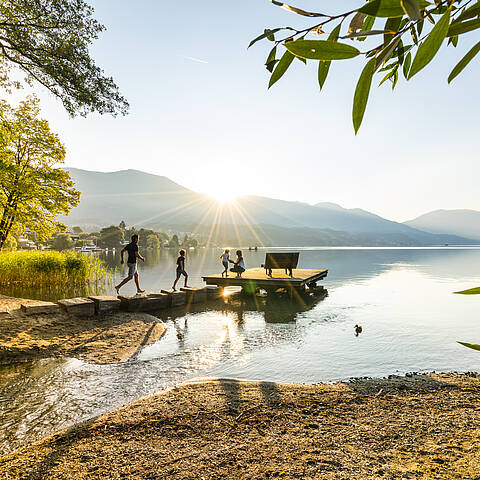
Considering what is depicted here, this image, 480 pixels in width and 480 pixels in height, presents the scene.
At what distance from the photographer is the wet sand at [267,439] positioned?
3.09 m

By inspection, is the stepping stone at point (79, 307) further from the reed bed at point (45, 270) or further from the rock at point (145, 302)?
the reed bed at point (45, 270)

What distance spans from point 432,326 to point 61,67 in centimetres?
1834

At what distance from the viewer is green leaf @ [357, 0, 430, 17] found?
1.00 m

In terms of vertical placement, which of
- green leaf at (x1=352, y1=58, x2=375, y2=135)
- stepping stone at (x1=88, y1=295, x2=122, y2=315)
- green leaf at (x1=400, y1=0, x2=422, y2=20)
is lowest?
stepping stone at (x1=88, y1=295, x2=122, y2=315)

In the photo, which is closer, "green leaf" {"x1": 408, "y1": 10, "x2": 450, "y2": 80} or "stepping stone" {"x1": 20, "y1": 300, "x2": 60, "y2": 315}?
"green leaf" {"x1": 408, "y1": 10, "x2": 450, "y2": 80}

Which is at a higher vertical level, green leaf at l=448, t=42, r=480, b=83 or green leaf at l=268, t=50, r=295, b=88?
green leaf at l=268, t=50, r=295, b=88

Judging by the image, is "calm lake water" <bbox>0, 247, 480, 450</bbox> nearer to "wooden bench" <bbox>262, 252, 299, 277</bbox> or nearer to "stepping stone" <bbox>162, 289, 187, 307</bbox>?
"stepping stone" <bbox>162, 289, 187, 307</bbox>

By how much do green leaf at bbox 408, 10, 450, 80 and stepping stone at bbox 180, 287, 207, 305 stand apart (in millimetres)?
15131

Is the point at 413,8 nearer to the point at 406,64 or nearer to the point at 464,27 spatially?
the point at 464,27

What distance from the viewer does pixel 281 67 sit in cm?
133

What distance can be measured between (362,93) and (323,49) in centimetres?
21

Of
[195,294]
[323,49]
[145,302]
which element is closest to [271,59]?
[323,49]

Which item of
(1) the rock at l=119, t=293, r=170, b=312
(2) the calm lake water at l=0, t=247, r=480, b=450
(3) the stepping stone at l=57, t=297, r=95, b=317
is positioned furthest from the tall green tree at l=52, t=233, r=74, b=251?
(3) the stepping stone at l=57, t=297, r=95, b=317

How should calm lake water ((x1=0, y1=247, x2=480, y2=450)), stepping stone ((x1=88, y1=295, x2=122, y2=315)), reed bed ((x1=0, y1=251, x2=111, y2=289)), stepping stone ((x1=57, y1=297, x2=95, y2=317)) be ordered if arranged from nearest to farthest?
calm lake water ((x1=0, y1=247, x2=480, y2=450)) < stepping stone ((x1=57, y1=297, x2=95, y2=317)) < stepping stone ((x1=88, y1=295, x2=122, y2=315)) < reed bed ((x1=0, y1=251, x2=111, y2=289))
